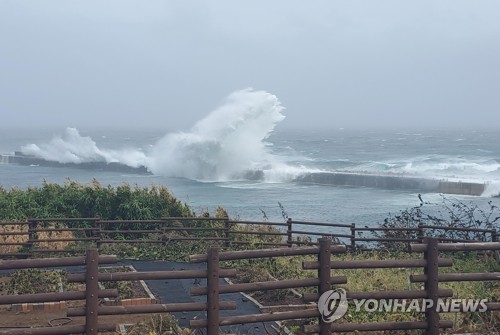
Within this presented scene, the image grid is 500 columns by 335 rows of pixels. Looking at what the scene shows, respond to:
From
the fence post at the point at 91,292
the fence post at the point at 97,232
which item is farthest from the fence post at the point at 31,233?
the fence post at the point at 91,292

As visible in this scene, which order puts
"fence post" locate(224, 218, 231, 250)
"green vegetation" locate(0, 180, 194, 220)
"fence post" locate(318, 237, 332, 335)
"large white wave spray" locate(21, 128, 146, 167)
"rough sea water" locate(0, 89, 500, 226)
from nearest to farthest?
"fence post" locate(318, 237, 332, 335) → "fence post" locate(224, 218, 231, 250) → "green vegetation" locate(0, 180, 194, 220) → "rough sea water" locate(0, 89, 500, 226) → "large white wave spray" locate(21, 128, 146, 167)

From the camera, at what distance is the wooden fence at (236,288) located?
599cm

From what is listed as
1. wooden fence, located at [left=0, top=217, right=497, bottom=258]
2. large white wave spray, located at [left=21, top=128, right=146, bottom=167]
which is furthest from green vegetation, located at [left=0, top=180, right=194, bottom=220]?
large white wave spray, located at [left=21, top=128, right=146, bottom=167]

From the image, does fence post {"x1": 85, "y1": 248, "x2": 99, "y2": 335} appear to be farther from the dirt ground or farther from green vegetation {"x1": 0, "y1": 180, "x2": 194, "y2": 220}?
green vegetation {"x1": 0, "y1": 180, "x2": 194, "y2": 220}

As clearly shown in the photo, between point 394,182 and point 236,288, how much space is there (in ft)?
148

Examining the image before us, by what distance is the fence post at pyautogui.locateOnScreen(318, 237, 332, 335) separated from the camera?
638 centimetres

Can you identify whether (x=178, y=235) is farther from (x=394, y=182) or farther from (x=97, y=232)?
(x=394, y=182)

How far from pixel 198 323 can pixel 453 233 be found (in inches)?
406

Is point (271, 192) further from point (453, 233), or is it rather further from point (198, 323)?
point (198, 323)

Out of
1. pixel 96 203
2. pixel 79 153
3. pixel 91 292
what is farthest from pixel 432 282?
pixel 79 153

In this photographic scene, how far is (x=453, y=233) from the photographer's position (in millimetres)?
15062

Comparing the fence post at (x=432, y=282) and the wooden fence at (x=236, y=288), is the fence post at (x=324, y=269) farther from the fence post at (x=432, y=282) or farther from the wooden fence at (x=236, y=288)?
the fence post at (x=432, y=282)

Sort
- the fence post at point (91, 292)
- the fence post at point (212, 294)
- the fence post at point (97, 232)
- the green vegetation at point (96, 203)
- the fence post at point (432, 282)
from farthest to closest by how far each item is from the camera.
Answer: the green vegetation at point (96, 203), the fence post at point (97, 232), the fence post at point (432, 282), the fence post at point (212, 294), the fence post at point (91, 292)

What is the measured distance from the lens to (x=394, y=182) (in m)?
50.1
